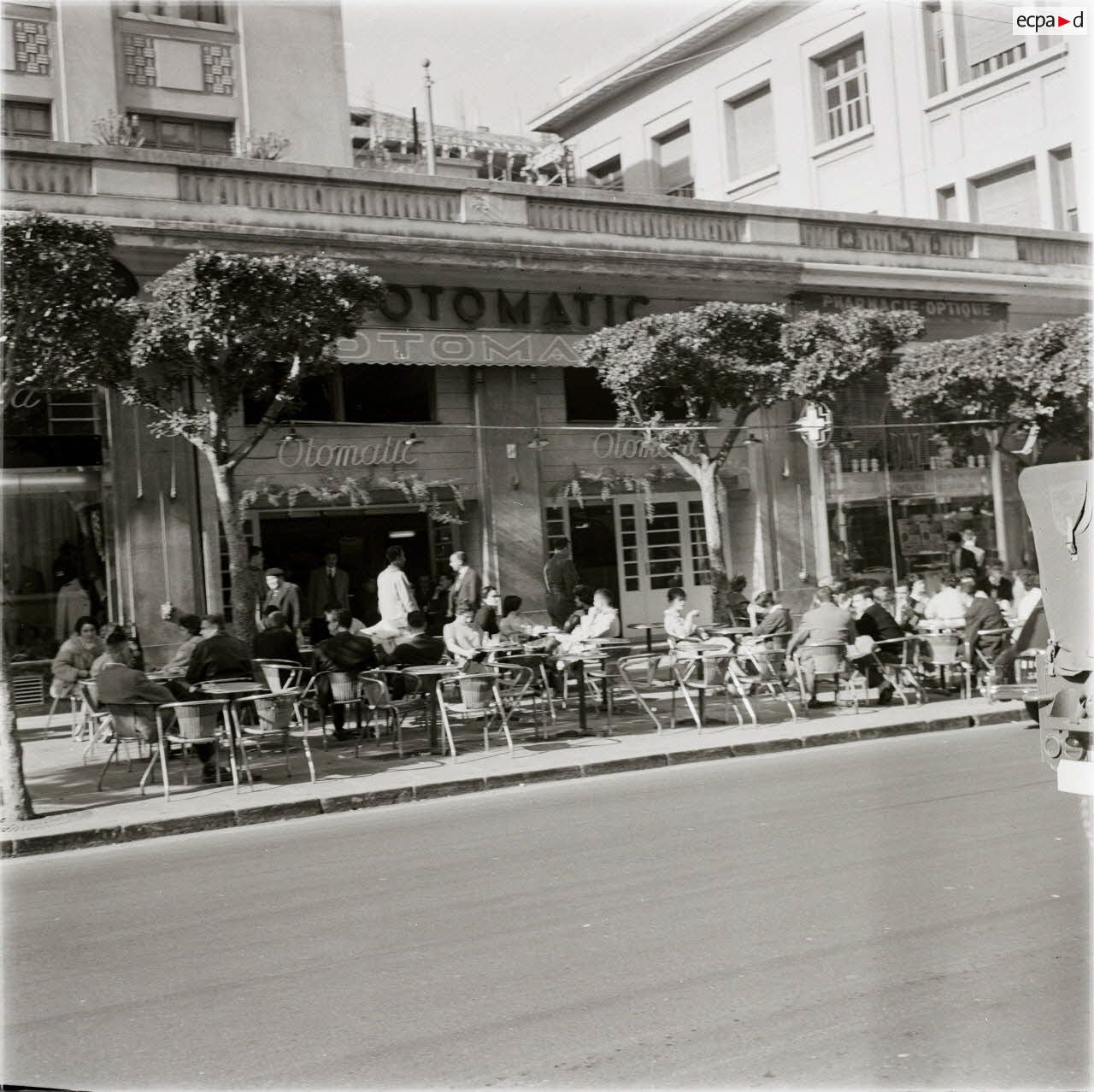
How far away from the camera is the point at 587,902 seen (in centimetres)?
638

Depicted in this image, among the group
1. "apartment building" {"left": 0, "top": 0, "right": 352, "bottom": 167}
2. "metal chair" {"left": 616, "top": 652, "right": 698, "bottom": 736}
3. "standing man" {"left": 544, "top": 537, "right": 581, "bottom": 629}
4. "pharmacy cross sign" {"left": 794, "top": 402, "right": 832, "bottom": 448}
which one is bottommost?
"metal chair" {"left": 616, "top": 652, "right": 698, "bottom": 736}

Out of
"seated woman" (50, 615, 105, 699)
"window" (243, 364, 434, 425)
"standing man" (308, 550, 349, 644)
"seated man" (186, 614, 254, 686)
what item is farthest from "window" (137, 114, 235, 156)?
"seated man" (186, 614, 254, 686)

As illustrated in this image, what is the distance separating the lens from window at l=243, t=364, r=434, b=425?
62.4ft

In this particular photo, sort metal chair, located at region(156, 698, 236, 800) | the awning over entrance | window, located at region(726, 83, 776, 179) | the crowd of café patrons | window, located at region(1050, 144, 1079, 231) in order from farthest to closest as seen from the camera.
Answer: window, located at region(726, 83, 776, 179)
window, located at region(1050, 144, 1079, 231)
the awning over entrance
the crowd of café patrons
metal chair, located at region(156, 698, 236, 800)

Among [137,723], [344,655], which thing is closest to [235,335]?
[344,655]

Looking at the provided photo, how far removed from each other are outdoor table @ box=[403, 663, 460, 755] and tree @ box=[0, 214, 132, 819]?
3393 mm

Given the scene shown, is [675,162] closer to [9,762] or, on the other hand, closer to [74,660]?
[74,660]

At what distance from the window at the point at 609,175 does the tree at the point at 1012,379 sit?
1442cm

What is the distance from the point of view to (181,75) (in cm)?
2145

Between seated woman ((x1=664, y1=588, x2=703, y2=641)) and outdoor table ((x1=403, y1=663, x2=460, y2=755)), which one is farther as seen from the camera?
seated woman ((x1=664, y1=588, x2=703, y2=641))

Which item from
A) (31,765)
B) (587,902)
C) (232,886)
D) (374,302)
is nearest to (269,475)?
(374,302)

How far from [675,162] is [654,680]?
20673 mm

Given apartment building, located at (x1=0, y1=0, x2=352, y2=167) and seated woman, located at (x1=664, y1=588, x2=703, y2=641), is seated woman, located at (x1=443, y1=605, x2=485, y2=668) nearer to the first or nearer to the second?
seated woman, located at (x1=664, y1=588, x2=703, y2=641)

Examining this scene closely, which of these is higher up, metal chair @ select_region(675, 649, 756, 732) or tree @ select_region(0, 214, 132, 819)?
tree @ select_region(0, 214, 132, 819)
